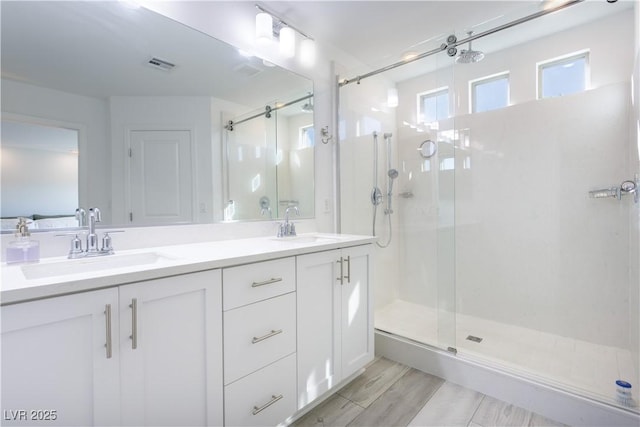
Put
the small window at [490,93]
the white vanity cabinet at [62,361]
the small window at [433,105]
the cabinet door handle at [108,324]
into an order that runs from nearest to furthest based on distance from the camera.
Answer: the white vanity cabinet at [62,361]
the cabinet door handle at [108,324]
the small window at [433,105]
the small window at [490,93]

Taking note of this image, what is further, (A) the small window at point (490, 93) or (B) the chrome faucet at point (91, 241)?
(A) the small window at point (490, 93)

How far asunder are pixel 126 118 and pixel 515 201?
2.80 meters

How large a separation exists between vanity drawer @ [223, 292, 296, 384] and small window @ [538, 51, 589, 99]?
2569 mm

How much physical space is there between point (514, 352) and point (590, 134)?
1.65 metres

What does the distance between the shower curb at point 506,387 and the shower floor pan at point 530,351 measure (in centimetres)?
5

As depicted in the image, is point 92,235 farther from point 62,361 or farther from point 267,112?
point 267,112

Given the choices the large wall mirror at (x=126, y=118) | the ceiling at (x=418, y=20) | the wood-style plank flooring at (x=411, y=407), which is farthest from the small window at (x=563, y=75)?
the wood-style plank flooring at (x=411, y=407)

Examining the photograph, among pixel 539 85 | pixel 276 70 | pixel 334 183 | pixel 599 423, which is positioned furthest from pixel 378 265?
pixel 539 85

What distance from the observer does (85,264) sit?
114 cm

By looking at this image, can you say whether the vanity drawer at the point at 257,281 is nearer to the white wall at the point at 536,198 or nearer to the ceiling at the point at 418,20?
the white wall at the point at 536,198

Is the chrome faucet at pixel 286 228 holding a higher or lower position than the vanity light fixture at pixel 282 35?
lower

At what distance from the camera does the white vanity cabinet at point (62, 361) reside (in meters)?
0.72

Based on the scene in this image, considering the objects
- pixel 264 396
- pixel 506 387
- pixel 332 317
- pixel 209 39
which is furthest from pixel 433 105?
pixel 264 396

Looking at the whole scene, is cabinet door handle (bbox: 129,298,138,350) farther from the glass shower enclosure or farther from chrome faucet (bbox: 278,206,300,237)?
the glass shower enclosure
